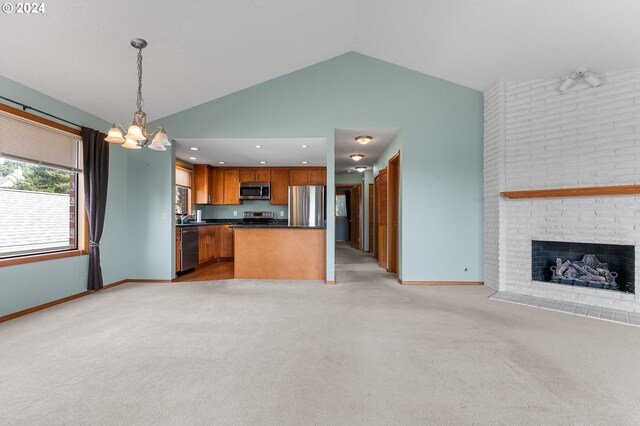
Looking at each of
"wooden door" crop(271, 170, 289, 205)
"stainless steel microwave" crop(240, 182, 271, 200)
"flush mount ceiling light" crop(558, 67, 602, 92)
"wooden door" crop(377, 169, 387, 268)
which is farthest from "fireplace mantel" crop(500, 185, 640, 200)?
"stainless steel microwave" crop(240, 182, 271, 200)

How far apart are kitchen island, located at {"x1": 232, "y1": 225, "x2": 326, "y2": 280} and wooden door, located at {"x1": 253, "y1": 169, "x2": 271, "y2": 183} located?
7.86ft

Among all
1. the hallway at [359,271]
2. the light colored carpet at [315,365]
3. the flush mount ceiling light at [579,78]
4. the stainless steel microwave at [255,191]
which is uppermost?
the flush mount ceiling light at [579,78]

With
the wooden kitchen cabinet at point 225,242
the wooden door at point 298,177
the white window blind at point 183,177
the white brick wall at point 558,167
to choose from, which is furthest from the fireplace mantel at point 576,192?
the white window blind at point 183,177

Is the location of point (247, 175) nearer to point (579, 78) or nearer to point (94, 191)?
point (94, 191)

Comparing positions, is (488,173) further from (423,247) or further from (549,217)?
(423,247)

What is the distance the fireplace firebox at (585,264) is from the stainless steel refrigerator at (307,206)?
3.87 metres

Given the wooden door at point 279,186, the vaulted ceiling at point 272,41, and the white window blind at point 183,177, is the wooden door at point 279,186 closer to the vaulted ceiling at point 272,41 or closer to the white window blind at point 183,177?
the white window blind at point 183,177

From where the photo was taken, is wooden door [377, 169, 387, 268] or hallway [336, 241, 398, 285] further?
wooden door [377, 169, 387, 268]

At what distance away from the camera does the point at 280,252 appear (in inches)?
193

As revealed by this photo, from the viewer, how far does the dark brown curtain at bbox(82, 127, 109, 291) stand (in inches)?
154

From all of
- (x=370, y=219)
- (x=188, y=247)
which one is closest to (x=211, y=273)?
(x=188, y=247)

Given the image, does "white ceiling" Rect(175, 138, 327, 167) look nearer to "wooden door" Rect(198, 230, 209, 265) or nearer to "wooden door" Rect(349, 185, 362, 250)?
"wooden door" Rect(198, 230, 209, 265)

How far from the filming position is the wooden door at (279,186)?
23.3ft

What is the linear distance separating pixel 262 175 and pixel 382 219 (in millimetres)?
3101
